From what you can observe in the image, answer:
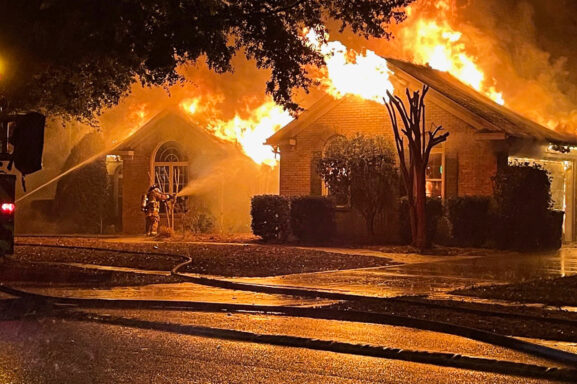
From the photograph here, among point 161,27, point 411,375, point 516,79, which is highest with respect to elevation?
point 516,79

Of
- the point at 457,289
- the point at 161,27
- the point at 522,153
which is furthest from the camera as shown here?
the point at 522,153

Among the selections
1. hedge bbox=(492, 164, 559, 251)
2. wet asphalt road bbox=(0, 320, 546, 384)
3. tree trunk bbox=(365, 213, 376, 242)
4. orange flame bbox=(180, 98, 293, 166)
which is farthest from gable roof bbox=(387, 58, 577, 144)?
wet asphalt road bbox=(0, 320, 546, 384)

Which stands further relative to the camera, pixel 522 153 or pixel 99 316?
pixel 522 153

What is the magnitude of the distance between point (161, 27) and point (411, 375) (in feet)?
33.2

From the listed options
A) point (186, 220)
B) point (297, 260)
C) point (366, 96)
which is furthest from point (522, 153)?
point (186, 220)

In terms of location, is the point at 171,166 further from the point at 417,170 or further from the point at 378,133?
the point at 417,170

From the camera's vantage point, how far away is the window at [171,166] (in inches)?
1270

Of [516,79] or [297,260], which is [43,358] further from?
[516,79]

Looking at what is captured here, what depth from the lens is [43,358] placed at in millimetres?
8281

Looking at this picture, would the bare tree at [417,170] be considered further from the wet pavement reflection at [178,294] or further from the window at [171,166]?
the window at [171,166]

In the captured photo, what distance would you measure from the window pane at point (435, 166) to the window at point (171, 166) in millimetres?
10173

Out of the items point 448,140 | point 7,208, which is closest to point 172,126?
point 448,140

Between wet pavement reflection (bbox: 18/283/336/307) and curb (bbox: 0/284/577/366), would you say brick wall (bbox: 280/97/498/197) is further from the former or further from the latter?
curb (bbox: 0/284/577/366)

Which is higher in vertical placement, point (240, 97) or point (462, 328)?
point (240, 97)
